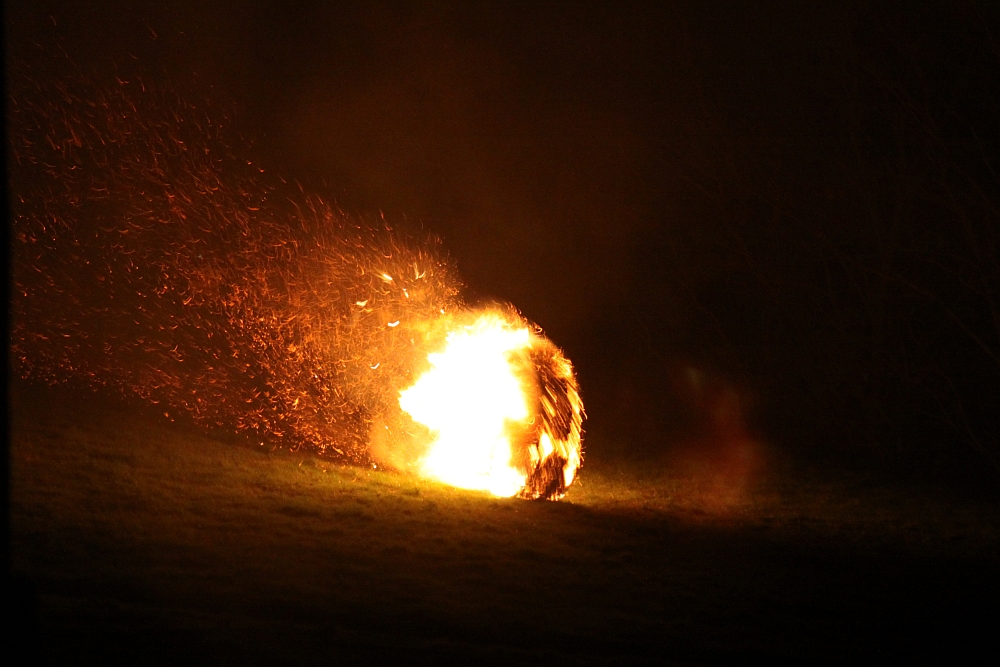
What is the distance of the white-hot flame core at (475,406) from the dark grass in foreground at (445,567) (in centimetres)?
66

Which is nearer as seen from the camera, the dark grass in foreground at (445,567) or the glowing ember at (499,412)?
the dark grass in foreground at (445,567)

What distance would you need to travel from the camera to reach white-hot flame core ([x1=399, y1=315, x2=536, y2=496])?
39.5ft

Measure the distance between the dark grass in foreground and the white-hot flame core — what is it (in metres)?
0.66

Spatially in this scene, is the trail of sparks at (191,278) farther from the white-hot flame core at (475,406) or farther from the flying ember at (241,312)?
the white-hot flame core at (475,406)

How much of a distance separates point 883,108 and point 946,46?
1290 mm

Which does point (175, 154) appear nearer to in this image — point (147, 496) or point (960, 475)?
point (147, 496)

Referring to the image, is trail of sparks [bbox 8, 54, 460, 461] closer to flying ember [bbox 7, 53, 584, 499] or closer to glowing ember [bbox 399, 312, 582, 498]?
flying ember [bbox 7, 53, 584, 499]

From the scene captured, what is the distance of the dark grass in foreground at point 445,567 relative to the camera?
6789 millimetres

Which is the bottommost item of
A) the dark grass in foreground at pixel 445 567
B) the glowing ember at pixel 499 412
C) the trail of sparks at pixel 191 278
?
the dark grass in foreground at pixel 445 567

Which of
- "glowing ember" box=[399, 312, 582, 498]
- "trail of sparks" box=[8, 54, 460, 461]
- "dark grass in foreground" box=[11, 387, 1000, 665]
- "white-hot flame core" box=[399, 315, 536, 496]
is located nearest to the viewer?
"dark grass in foreground" box=[11, 387, 1000, 665]

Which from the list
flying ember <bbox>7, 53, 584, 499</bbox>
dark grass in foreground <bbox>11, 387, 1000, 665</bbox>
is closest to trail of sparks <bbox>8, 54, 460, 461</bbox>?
flying ember <bbox>7, 53, 584, 499</bbox>

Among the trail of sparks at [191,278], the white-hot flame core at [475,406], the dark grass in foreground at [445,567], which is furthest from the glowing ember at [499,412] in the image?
the trail of sparks at [191,278]

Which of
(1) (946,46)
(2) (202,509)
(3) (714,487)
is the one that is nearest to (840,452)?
(3) (714,487)

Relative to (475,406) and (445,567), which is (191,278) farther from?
(445,567)
